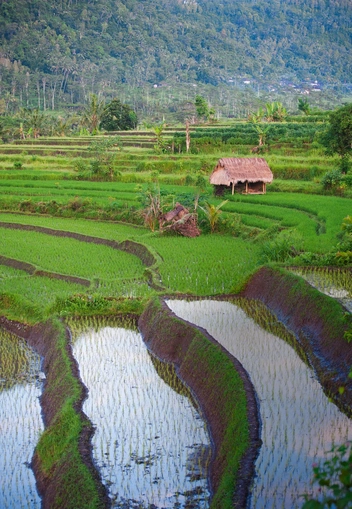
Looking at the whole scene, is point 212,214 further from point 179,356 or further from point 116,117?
point 116,117

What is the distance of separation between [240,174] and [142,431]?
15.2 meters

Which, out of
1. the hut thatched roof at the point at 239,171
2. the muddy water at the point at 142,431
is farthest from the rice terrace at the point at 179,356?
the hut thatched roof at the point at 239,171

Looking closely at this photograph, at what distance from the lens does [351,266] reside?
456 inches

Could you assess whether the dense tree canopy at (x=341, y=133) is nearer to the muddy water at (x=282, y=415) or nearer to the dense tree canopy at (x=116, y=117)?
the muddy water at (x=282, y=415)

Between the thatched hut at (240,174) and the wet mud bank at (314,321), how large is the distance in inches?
402

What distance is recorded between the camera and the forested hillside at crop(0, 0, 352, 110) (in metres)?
88.7

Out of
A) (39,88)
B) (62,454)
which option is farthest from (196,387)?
(39,88)

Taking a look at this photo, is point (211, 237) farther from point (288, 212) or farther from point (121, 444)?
point (121, 444)

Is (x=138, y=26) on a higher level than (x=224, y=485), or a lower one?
higher

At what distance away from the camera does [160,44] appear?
109000mm

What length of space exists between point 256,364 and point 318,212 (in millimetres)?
10289

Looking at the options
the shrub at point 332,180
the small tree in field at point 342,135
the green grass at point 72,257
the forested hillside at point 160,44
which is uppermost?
the forested hillside at point 160,44

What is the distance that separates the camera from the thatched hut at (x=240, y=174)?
2141 centimetres

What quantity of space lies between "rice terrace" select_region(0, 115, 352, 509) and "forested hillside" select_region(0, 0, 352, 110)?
59731mm
